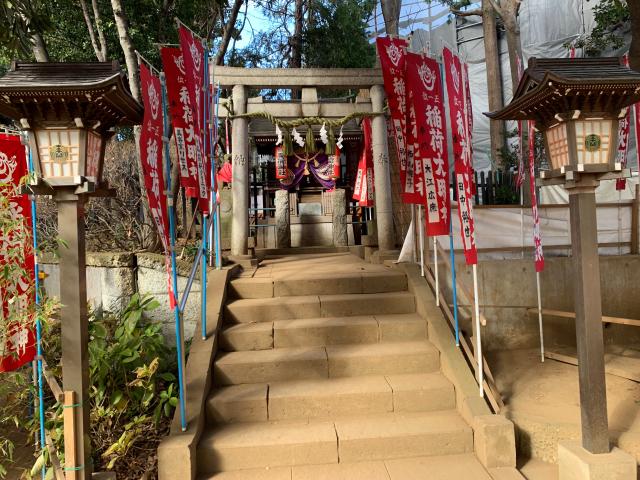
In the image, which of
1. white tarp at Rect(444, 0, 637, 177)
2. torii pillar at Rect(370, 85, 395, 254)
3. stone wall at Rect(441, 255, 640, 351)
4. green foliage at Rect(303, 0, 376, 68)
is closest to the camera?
stone wall at Rect(441, 255, 640, 351)

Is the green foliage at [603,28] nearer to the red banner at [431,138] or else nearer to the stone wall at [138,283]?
the red banner at [431,138]

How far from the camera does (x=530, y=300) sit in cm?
606

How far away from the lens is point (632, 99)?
3361 millimetres

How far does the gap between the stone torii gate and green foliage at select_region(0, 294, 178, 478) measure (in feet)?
9.11

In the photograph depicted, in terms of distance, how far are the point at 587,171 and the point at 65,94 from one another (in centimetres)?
395

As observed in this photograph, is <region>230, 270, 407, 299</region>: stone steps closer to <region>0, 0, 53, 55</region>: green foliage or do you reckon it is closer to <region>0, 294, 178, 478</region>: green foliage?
<region>0, 294, 178, 478</region>: green foliage

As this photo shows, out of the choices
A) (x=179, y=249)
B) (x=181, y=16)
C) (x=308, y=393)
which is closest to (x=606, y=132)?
(x=308, y=393)

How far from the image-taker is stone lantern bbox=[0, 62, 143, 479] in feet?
9.70

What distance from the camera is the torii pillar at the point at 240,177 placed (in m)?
7.18

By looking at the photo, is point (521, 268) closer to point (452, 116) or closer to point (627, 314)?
point (627, 314)

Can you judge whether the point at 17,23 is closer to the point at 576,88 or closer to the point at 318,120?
the point at 318,120

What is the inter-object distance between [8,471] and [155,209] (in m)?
2.85

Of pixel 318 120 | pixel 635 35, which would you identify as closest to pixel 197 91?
pixel 318 120

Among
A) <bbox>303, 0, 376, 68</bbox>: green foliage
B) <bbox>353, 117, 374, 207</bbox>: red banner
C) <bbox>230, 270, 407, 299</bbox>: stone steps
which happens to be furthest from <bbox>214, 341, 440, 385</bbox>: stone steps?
<bbox>303, 0, 376, 68</bbox>: green foliage
